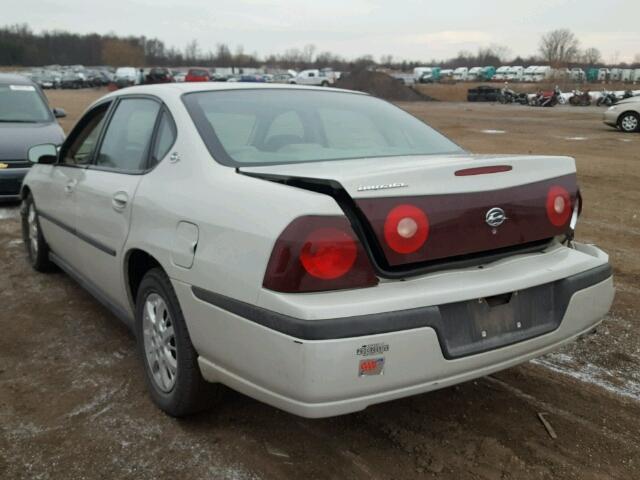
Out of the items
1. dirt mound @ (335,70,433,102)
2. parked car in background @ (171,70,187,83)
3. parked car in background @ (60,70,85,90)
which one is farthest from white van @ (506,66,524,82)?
parked car in background @ (60,70,85,90)

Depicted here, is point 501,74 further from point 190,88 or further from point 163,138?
point 163,138

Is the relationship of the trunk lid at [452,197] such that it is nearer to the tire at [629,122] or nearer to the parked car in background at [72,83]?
the tire at [629,122]

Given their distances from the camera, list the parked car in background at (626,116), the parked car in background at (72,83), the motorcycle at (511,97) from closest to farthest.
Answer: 1. the parked car in background at (626,116)
2. the motorcycle at (511,97)
3. the parked car in background at (72,83)

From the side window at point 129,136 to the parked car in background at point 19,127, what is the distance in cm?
389

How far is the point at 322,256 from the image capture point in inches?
84.7

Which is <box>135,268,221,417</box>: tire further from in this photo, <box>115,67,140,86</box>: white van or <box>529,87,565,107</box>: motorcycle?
<box>115,67,140,86</box>: white van

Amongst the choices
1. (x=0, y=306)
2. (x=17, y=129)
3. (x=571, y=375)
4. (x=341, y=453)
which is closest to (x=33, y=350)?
(x=0, y=306)

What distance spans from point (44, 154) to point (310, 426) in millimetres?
2989

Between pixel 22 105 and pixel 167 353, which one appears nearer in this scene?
pixel 167 353

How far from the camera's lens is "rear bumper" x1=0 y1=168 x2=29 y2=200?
24.8 ft

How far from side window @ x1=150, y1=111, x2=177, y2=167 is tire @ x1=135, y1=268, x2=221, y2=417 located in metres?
0.59

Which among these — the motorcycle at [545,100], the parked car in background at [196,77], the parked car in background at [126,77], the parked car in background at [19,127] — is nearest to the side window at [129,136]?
the parked car in background at [19,127]

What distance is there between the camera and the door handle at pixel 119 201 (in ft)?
10.2

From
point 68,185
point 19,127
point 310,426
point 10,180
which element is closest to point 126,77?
point 19,127
